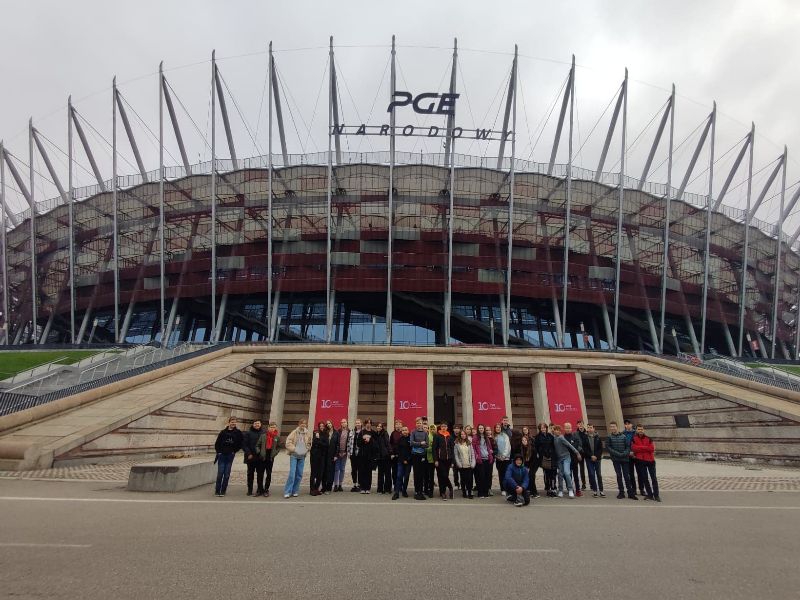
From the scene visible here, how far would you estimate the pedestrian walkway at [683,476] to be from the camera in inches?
559

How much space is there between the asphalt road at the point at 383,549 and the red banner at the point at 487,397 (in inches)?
727

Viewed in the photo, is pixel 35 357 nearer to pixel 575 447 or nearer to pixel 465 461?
pixel 465 461

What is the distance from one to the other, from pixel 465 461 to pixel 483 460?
52 centimetres

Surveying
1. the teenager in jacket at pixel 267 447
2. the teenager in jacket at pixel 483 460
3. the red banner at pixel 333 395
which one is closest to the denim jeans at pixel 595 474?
the teenager in jacket at pixel 483 460

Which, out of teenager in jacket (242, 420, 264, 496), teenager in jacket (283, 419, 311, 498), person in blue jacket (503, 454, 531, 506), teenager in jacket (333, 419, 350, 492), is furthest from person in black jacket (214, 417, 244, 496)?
person in blue jacket (503, 454, 531, 506)

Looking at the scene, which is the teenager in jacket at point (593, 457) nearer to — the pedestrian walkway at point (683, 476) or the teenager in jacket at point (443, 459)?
the pedestrian walkway at point (683, 476)

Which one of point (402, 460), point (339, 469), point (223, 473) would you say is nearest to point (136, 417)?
point (223, 473)

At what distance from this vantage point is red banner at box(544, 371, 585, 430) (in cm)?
3056

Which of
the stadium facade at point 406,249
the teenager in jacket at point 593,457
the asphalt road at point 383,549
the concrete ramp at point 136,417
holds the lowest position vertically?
the asphalt road at point 383,549

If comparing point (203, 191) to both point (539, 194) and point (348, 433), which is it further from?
point (348, 433)

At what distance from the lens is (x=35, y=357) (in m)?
39.5

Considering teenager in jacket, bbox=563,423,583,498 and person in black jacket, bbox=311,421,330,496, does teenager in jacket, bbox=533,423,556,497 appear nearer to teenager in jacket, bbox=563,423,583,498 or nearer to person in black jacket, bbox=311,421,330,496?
teenager in jacket, bbox=563,423,583,498

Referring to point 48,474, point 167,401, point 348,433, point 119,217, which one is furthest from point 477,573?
point 119,217

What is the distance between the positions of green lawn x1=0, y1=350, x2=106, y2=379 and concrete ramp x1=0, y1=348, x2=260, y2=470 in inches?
549
